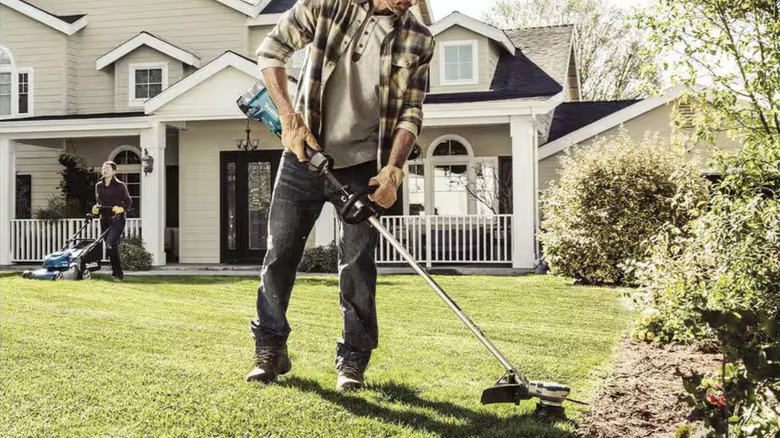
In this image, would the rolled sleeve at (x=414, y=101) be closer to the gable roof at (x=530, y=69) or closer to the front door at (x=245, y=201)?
the gable roof at (x=530, y=69)

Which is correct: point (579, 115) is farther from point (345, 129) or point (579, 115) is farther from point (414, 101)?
point (345, 129)

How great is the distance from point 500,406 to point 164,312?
3985 mm

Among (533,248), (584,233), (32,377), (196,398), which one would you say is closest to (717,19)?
(196,398)

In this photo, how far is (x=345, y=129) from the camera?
12.2ft

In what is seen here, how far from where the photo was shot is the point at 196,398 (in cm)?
331

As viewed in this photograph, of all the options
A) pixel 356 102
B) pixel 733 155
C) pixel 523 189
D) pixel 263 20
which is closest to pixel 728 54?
pixel 733 155

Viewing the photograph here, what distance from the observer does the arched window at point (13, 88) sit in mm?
16594

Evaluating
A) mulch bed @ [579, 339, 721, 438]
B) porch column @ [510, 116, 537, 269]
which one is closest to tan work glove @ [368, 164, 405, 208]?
mulch bed @ [579, 339, 721, 438]

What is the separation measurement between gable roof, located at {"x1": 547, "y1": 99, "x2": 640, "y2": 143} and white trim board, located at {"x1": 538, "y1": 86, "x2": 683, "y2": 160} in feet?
1.29

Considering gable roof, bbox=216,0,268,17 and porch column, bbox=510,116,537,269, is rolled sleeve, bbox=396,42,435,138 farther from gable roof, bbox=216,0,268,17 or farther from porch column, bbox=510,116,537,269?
gable roof, bbox=216,0,268,17

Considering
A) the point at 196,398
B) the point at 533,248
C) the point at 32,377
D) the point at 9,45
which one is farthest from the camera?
the point at 9,45

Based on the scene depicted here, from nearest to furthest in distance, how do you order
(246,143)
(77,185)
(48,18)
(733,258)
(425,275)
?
(425,275)
(733,258)
(246,143)
(77,185)
(48,18)

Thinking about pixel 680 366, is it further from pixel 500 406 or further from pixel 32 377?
pixel 32 377

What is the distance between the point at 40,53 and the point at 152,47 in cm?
267
